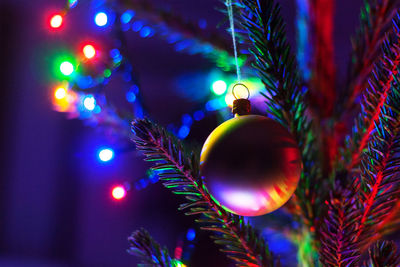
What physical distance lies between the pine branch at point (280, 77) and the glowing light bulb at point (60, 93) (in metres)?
0.46

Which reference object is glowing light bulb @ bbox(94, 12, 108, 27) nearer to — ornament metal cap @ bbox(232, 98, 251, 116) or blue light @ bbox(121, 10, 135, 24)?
blue light @ bbox(121, 10, 135, 24)

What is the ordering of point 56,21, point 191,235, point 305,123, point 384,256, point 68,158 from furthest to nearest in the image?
point 68,158, point 191,235, point 56,21, point 305,123, point 384,256

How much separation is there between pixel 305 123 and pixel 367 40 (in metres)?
0.17

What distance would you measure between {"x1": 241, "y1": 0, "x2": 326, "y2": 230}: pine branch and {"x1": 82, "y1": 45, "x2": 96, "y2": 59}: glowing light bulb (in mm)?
418

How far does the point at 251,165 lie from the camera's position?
1.01 feet

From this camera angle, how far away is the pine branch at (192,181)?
37 cm

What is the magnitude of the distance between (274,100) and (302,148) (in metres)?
0.08

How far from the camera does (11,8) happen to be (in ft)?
3.43

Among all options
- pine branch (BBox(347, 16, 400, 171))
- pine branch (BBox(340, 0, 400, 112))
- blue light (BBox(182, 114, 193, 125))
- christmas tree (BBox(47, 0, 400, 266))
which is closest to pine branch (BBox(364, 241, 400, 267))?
christmas tree (BBox(47, 0, 400, 266))

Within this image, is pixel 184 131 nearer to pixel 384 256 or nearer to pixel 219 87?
pixel 219 87

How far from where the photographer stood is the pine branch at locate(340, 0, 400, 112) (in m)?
0.51

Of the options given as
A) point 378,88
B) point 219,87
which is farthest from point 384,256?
point 219,87

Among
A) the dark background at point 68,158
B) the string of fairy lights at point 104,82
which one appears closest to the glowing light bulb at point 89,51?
the string of fairy lights at point 104,82

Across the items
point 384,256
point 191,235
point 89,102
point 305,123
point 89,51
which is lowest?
point 384,256
